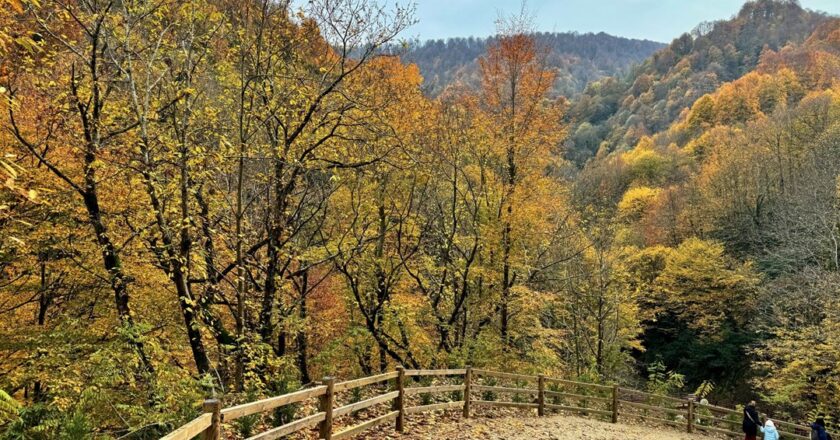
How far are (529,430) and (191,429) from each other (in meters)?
8.31

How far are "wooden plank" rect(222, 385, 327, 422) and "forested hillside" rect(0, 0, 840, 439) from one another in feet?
3.76

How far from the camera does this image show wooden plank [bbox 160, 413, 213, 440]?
10.3 feet

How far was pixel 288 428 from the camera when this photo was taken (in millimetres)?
5254

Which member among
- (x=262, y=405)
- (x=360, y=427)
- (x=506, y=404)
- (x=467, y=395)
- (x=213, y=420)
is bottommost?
(x=506, y=404)

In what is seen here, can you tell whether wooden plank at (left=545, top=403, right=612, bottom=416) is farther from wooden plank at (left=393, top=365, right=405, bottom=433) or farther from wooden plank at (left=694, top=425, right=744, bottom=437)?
wooden plank at (left=393, top=365, right=405, bottom=433)

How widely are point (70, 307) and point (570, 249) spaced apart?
1719 cm

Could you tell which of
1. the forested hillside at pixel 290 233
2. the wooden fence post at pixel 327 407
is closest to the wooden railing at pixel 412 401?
the wooden fence post at pixel 327 407

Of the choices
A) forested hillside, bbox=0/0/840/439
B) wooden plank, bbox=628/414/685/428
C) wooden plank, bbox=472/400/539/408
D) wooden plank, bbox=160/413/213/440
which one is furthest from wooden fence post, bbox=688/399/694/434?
wooden plank, bbox=160/413/213/440

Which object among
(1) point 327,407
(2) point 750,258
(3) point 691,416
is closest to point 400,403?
(1) point 327,407

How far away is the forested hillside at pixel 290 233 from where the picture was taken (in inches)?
302

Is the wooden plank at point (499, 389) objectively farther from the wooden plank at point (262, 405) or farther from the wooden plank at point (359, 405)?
the wooden plank at point (262, 405)

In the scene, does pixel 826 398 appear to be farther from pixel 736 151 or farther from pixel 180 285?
pixel 736 151

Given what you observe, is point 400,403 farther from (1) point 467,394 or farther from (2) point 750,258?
(2) point 750,258

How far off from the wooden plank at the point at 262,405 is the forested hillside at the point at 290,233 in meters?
1.15
